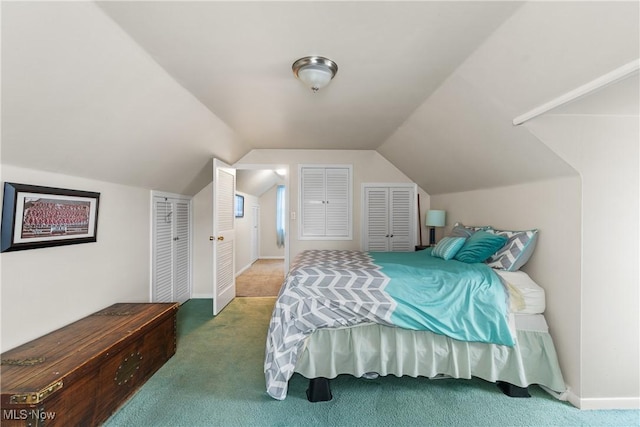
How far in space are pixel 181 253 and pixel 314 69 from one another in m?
3.15

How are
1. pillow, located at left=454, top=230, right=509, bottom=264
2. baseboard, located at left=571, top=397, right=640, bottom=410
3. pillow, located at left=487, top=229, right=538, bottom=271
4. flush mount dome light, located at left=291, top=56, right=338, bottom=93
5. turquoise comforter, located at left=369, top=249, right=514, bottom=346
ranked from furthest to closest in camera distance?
pillow, located at left=454, top=230, right=509, bottom=264
pillow, located at left=487, top=229, right=538, bottom=271
turquoise comforter, located at left=369, top=249, right=514, bottom=346
baseboard, located at left=571, top=397, right=640, bottom=410
flush mount dome light, located at left=291, top=56, right=338, bottom=93

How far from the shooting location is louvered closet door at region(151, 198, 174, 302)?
Answer: 3.28 m

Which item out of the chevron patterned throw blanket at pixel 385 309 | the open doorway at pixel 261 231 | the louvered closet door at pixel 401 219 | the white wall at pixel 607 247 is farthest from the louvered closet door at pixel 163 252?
the white wall at pixel 607 247

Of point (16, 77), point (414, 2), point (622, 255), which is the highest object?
point (414, 2)

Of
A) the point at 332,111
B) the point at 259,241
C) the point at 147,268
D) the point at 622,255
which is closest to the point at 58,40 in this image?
the point at 332,111

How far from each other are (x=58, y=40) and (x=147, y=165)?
1.49 meters

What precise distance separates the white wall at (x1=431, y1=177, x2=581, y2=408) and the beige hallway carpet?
3.30 metres

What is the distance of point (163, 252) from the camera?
3439mm

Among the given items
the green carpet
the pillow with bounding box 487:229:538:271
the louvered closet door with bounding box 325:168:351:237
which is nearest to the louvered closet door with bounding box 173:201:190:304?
the green carpet

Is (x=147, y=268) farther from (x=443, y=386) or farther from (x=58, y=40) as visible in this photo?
(x=443, y=386)

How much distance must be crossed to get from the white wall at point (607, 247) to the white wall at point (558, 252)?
41 mm

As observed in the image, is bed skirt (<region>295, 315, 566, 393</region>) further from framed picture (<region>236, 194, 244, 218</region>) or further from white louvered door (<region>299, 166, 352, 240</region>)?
framed picture (<region>236, 194, 244, 218</region>)

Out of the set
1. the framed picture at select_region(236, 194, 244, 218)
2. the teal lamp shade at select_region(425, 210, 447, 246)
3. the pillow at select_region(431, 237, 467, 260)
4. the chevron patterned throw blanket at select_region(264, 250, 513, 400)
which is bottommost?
the chevron patterned throw blanket at select_region(264, 250, 513, 400)

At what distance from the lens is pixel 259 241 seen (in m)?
7.67
